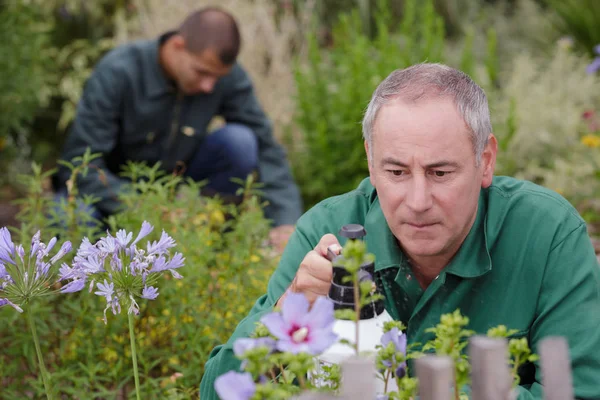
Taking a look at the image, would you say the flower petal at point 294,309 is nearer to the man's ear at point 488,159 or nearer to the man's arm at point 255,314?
the man's arm at point 255,314

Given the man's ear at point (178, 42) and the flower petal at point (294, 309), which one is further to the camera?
the man's ear at point (178, 42)

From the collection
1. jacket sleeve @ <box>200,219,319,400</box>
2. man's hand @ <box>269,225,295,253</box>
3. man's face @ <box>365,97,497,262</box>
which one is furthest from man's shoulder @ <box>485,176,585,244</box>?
man's hand @ <box>269,225,295,253</box>

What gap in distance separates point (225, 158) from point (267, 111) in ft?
4.48

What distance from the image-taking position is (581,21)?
6.93m

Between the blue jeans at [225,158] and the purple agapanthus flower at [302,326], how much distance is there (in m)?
3.42

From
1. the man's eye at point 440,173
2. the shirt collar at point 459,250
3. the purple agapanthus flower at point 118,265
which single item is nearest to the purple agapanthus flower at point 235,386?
the purple agapanthus flower at point 118,265

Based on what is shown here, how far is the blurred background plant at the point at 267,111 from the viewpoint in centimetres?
233

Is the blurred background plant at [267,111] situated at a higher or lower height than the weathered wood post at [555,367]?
lower

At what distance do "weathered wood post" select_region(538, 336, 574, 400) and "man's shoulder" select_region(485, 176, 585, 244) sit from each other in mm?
963

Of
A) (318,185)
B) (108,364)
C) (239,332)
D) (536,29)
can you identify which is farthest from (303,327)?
(536,29)

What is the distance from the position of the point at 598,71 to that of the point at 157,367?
16.4 ft

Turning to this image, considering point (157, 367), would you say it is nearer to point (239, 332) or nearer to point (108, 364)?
point (108, 364)

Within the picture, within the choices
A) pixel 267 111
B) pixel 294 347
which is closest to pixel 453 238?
pixel 294 347

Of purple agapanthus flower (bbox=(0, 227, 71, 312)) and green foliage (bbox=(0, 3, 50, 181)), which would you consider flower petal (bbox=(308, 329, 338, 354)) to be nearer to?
purple agapanthus flower (bbox=(0, 227, 71, 312))
